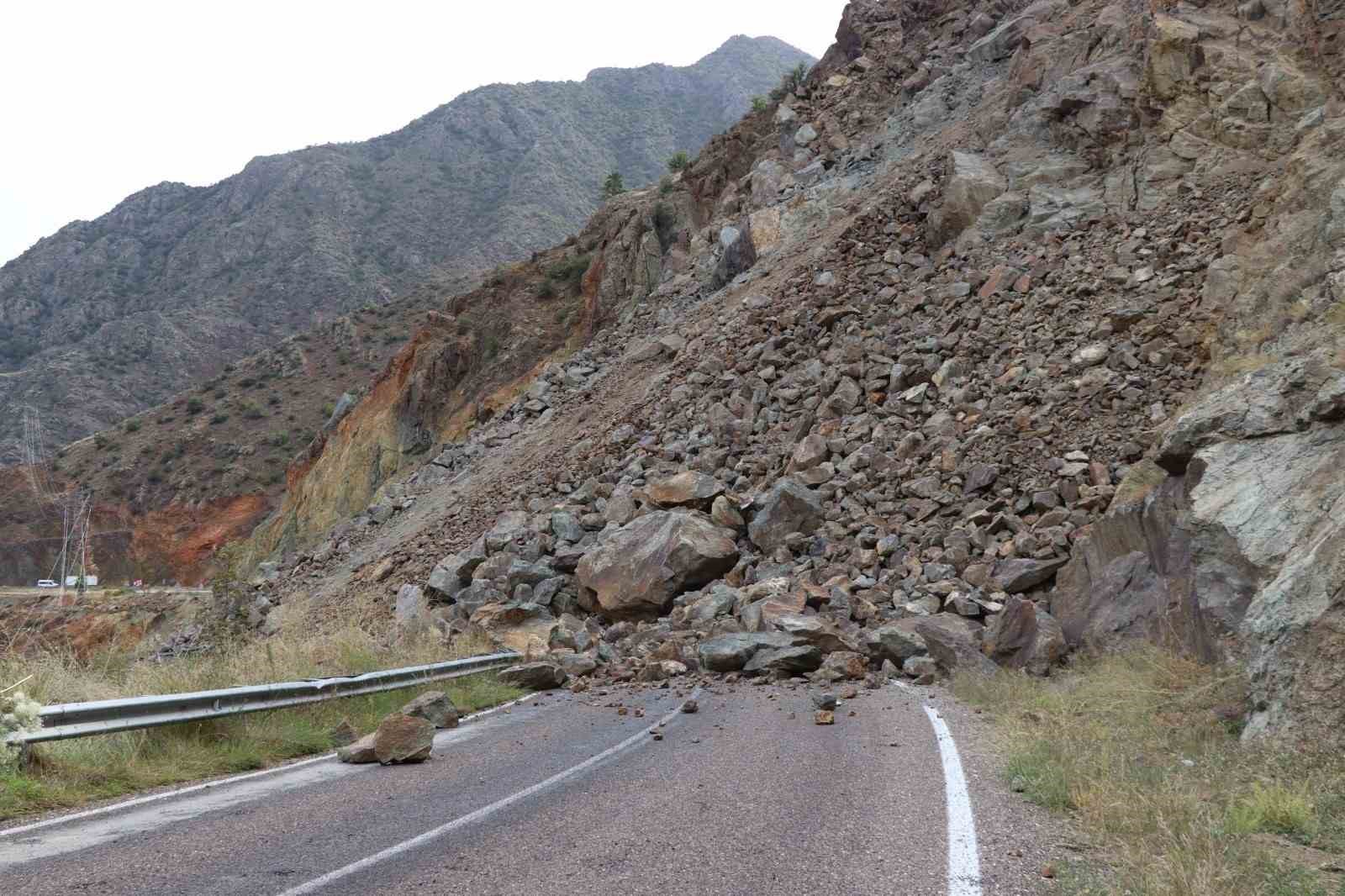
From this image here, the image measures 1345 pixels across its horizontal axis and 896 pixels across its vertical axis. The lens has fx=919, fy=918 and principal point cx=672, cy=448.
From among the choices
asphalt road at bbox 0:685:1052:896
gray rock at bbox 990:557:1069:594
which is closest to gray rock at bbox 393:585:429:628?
asphalt road at bbox 0:685:1052:896

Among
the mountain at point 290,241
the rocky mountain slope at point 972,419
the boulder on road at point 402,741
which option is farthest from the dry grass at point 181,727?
the mountain at point 290,241

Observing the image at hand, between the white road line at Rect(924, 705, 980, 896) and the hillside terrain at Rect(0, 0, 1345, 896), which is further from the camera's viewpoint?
the hillside terrain at Rect(0, 0, 1345, 896)

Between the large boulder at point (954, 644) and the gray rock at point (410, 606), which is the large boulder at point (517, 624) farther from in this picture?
the large boulder at point (954, 644)

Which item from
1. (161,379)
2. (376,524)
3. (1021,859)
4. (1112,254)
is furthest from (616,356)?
(161,379)

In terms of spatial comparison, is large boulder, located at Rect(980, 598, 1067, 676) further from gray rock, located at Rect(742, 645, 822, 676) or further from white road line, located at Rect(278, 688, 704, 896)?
white road line, located at Rect(278, 688, 704, 896)

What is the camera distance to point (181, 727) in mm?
8398

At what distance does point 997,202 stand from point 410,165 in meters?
103

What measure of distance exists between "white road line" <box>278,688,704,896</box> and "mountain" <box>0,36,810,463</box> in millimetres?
75973

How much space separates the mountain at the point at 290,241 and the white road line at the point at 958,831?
77.6 metres

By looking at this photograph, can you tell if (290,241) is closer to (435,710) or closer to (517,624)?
(517,624)

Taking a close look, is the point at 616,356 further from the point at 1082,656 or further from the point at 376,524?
the point at 1082,656

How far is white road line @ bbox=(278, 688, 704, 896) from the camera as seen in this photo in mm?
4586

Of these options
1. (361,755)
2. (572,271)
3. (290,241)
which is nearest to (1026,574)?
(361,755)

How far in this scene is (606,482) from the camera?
73.3ft
